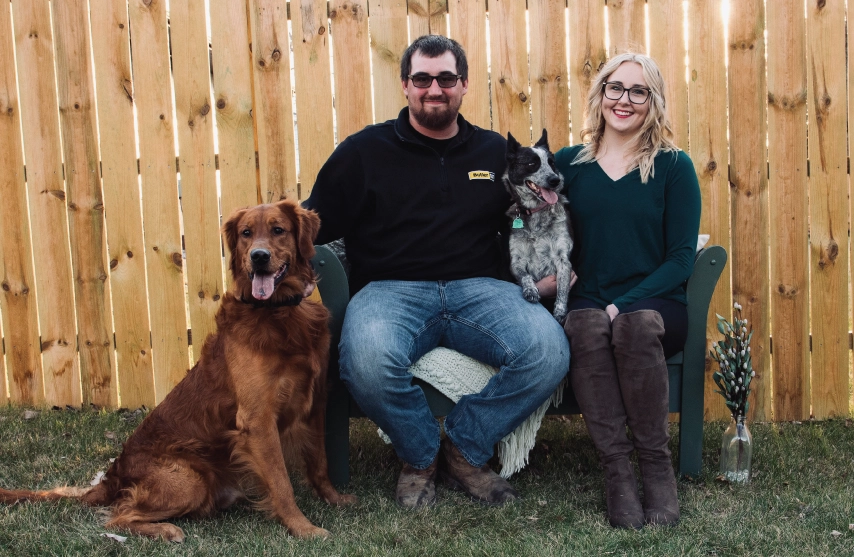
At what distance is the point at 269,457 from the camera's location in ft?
8.47

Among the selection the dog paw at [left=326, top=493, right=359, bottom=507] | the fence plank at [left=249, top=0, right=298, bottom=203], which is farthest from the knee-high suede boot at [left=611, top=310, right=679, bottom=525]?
the fence plank at [left=249, top=0, right=298, bottom=203]

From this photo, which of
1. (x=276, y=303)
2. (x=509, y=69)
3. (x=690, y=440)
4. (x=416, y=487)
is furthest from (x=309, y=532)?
A: (x=509, y=69)

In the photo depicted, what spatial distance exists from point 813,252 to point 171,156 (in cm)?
325

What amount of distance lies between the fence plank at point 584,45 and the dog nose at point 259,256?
187cm

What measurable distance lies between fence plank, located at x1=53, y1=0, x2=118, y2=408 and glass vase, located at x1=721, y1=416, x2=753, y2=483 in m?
3.01

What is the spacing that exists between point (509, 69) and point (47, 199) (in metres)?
2.44

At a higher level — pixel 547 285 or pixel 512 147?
pixel 512 147

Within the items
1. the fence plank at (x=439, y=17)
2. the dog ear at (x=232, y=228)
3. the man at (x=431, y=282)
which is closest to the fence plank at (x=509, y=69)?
the fence plank at (x=439, y=17)

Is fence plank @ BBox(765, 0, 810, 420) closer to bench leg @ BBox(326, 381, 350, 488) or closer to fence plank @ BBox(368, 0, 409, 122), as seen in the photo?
fence plank @ BBox(368, 0, 409, 122)

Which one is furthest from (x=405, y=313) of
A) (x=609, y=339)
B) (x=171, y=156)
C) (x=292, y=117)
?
(x=171, y=156)

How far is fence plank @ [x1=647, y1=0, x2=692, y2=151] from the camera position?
12.0ft

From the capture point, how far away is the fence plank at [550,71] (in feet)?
12.1

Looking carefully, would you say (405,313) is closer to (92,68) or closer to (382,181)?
(382,181)

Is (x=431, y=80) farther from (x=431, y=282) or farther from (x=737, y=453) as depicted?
(x=737, y=453)
